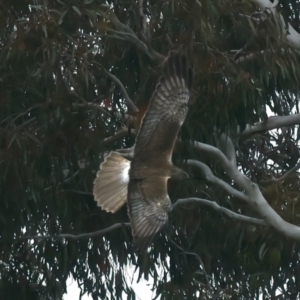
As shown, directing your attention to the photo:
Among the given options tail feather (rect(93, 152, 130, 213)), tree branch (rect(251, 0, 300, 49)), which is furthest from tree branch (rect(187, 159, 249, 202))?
tail feather (rect(93, 152, 130, 213))

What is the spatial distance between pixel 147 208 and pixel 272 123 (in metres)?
2.48

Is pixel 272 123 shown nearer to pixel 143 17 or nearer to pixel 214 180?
pixel 214 180

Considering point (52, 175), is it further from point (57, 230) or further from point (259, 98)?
point (259, 98)

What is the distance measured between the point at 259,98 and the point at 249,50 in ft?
1.25

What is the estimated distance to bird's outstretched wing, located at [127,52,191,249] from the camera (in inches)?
200

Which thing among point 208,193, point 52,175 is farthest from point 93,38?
point 208,193

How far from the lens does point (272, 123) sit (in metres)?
7.44

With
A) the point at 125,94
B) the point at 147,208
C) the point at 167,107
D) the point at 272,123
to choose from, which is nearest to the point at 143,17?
the point at 125,94

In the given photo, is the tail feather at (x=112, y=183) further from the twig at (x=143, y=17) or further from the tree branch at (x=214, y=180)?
the twig at (x=143, y=17)

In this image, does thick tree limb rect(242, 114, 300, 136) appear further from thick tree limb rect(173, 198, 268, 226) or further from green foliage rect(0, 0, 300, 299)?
thick tree limb rect(173, 198, 268, 226)

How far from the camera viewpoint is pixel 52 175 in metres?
6.95

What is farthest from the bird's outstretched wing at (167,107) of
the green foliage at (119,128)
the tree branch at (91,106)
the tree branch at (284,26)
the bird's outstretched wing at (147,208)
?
the tree branch at (284,26)

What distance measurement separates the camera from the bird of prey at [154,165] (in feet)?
16.7

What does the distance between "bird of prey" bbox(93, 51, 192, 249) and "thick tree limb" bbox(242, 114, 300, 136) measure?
194 centimetres
